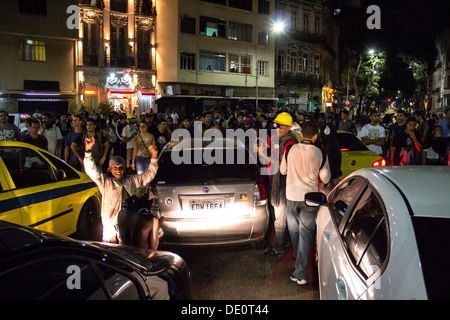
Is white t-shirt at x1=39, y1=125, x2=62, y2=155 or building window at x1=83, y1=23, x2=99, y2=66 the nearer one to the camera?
white t-shirt at x1=39, y1=125, x2=62, y2=155

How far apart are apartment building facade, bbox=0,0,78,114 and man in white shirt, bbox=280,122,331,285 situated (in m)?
28.0

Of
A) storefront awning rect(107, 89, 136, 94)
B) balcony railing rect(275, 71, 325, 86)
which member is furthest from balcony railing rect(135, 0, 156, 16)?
balcony railing rect(275, 71, 325, 86)

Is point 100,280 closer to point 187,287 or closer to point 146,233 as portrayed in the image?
point 187,287

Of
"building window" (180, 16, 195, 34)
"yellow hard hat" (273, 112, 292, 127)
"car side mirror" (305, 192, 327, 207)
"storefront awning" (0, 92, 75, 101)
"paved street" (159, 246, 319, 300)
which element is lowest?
"paved street" (159, 246, 319, 300)

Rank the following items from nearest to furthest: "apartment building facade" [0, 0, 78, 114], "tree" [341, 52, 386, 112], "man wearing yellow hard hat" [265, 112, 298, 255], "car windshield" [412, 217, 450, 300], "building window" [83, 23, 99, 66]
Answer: "car windshield" [412, 217, 450, 300] < "man wearing yellow hard hat" [265, 112, 298, 255] < "apartment building facade" [0, 0, 78, 114] < "building window" [83, 23, 99, 66] < "tree" [341, 52, 386, 112]

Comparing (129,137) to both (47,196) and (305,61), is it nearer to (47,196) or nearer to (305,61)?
(47,196)

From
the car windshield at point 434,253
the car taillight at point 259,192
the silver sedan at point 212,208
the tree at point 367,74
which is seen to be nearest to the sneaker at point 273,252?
the silver sedan at point 212,208

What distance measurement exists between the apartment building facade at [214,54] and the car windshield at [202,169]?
25.5m

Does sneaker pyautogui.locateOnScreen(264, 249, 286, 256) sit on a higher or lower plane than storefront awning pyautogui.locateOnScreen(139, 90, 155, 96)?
lower

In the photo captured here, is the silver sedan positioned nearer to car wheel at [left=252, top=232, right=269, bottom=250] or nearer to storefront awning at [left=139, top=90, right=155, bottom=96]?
car wheel at [left=252, top=232, right=269, bottom=250]

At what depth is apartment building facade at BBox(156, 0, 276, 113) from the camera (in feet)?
104

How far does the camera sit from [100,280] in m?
2.23

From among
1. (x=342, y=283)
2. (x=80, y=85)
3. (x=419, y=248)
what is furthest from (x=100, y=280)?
(x=80, y=85)

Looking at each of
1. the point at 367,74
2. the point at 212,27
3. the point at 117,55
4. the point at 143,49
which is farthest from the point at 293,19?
the point at 117,55
